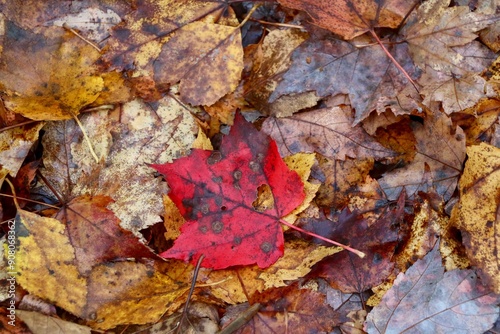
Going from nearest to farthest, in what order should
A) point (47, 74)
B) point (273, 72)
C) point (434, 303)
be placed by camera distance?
point (434, 303) → point (47, 74) → point (273, 72)

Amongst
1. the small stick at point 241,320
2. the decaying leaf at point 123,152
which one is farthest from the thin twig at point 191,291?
the decaying leaf at point 123,152

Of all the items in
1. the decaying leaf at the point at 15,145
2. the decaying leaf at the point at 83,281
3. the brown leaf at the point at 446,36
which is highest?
the brown leaf at the point at 446,36

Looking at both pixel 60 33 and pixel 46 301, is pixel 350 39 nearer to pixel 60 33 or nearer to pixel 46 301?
pixel 60 33

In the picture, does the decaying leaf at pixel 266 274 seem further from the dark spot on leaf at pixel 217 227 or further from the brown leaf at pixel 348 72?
the brown leaf at pixel 348 72

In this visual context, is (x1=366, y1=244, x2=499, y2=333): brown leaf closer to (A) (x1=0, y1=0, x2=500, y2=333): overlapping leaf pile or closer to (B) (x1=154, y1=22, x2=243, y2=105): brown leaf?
(A) (x1=0, y1=0, x2=500, y2=333): overlapping leaf pile

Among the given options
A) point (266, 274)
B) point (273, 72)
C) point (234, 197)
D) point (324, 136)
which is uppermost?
point (273, 72)

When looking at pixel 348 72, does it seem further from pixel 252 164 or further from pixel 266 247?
pixel 266 247

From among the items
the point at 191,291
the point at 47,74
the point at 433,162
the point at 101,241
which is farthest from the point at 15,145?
the point at 433,162
